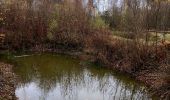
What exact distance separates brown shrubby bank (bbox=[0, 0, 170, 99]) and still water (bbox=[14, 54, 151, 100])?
1167 millimetres

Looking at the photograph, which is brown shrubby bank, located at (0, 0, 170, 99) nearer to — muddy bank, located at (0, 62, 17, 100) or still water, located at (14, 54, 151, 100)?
still water, located at (14, 54, 151, 100)

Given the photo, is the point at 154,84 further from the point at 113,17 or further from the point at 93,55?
the point at 113,17

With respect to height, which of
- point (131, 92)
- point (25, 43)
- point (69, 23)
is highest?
point (69, 23)

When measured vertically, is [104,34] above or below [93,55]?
above

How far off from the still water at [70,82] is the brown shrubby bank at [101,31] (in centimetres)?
117

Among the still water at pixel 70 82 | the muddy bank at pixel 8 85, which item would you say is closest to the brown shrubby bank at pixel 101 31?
the still water at pixel 70 82

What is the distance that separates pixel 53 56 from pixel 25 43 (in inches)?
165

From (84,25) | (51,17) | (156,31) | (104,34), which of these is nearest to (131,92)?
(156,31)

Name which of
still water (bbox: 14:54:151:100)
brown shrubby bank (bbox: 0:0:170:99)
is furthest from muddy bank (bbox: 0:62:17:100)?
brown shrubby bank (bbox: 0:0:170:99)

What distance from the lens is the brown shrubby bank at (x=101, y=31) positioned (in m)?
22.2

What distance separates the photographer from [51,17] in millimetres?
33281

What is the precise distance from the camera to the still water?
17.5 m

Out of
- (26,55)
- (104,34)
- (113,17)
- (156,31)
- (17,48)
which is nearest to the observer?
(156,31)

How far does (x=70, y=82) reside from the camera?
20094 mm
